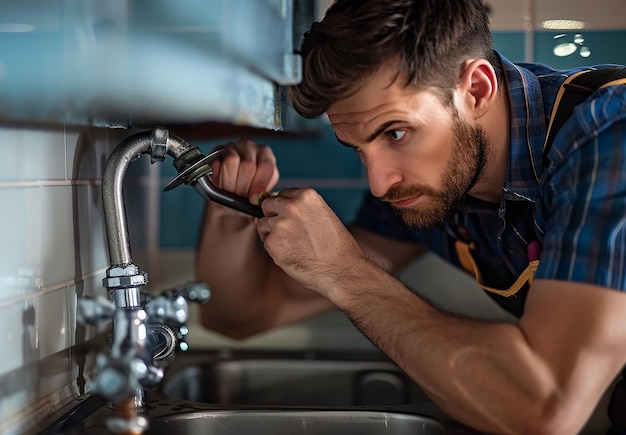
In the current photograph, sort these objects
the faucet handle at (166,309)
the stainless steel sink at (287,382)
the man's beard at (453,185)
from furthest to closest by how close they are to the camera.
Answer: the stainless steel sink at (287,382)
the man's beard at (453,185)
the faucet handle at (166,309)

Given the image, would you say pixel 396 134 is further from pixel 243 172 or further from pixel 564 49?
pixel 564 49

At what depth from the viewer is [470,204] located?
1.17m

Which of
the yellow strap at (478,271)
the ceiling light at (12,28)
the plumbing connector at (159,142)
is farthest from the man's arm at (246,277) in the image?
the ceiling light at (12,28)

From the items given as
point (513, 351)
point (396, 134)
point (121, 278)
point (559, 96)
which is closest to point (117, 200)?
point (121, 278)

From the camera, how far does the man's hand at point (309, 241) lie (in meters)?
0.94

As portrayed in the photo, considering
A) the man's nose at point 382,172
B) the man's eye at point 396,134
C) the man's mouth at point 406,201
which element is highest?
the man's eye at point 396,134

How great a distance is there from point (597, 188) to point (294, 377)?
0.70 metres

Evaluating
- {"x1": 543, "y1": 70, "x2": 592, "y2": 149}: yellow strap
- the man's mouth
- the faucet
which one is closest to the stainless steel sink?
the faucet

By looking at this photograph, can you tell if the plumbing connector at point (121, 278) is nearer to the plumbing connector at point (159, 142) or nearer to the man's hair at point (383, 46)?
the plumbing connector at point (159, 142)

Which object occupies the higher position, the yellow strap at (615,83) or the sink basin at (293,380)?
the yellow strap at (615,83)

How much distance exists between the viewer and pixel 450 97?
38.3 inches

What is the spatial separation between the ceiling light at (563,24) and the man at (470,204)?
24cm

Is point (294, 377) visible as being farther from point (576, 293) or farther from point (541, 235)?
point (576, 293)

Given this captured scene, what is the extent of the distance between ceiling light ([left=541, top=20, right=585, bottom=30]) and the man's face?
407 mm
